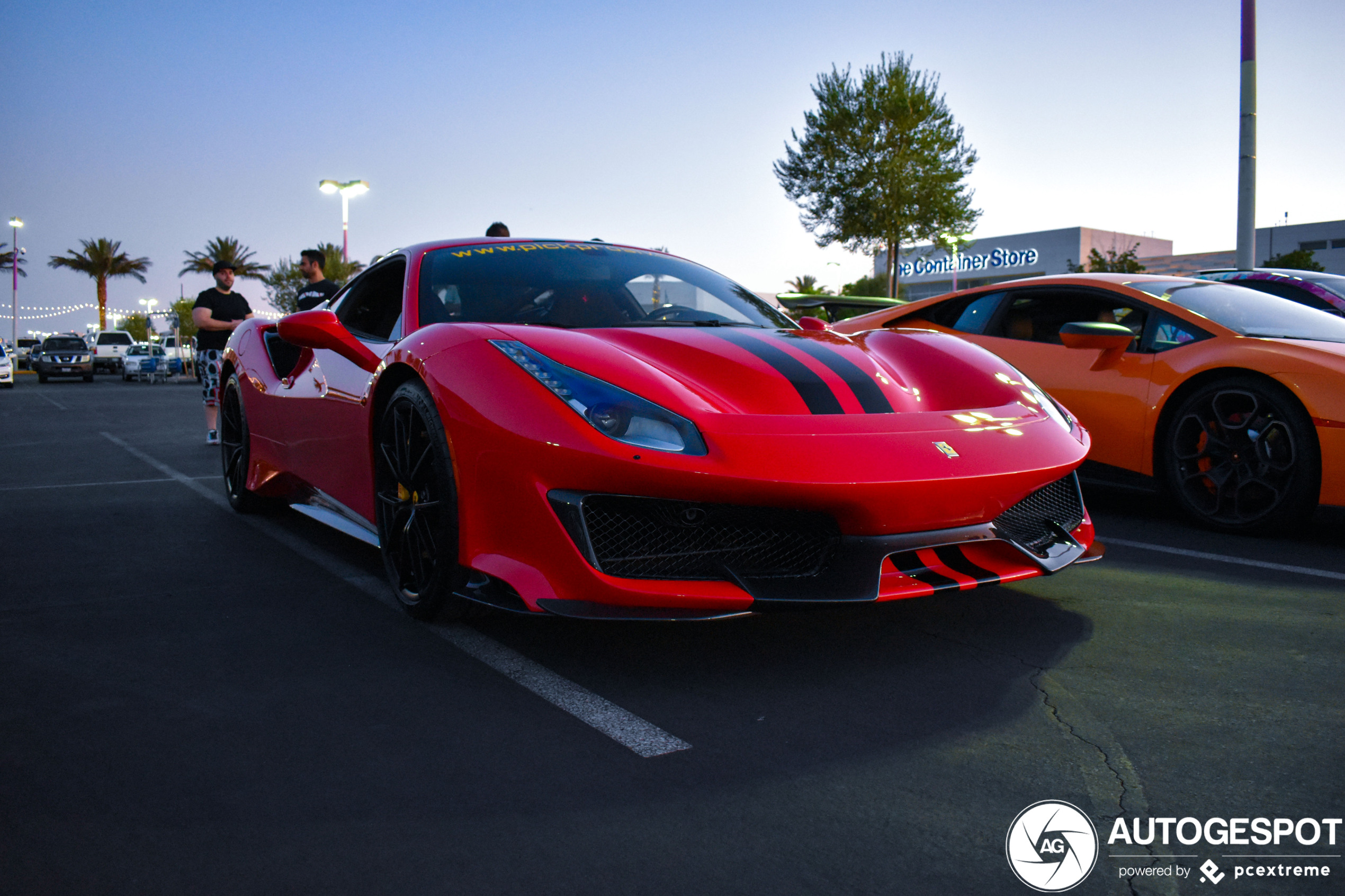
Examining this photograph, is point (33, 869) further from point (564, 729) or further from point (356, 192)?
point (356, 192)

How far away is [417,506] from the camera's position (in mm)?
3162

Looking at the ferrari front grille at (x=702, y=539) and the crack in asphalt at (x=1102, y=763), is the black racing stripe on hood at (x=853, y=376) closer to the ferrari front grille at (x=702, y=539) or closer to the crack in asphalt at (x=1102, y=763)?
the ferrari front grille at (x=702, y=539)

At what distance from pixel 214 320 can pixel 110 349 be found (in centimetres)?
3430

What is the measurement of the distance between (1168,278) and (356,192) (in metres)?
24.4

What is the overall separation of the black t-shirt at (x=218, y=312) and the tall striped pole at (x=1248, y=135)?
401 inches

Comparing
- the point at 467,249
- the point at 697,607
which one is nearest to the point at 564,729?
the point at 697,607

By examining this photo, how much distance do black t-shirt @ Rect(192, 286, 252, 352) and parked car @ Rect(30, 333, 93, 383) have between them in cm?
2787

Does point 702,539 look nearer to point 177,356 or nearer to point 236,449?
point 236,449

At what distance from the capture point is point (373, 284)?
4180 millimetres

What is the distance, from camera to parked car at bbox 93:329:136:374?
38500 millimetres

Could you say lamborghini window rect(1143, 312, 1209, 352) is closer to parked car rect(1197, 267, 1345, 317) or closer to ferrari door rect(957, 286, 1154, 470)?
ferrari door rect(957, 286, 1154, 470)

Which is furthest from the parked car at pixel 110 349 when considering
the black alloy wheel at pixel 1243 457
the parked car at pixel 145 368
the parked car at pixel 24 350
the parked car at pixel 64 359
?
the black alloy wheel at pixel 1243 457

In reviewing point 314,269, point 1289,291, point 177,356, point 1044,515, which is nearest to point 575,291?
point 1044,515

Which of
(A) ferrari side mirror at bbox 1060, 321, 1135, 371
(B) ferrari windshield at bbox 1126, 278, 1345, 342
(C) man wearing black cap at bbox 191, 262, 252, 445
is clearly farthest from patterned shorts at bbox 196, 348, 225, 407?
(B) ferrari windshield at bbox 1126, 278, 1345, 342
